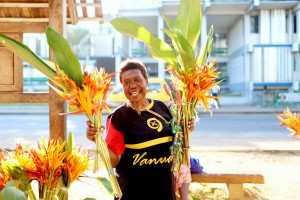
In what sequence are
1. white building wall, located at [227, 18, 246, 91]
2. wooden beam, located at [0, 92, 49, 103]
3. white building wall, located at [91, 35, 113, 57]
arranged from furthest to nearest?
white building wall, located at [91, 35, 113, 57] < white building wall, located at [227, 18, 246, 91] < wooden beam, located at [0, 92, 49, 103]

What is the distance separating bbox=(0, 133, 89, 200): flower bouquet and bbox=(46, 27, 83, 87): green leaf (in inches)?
16.4

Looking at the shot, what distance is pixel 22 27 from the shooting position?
2889 millimetres

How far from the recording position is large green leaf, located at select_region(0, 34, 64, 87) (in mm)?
1692

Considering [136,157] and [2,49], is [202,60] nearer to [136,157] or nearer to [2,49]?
[136,157]

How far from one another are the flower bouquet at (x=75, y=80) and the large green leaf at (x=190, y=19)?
63cm

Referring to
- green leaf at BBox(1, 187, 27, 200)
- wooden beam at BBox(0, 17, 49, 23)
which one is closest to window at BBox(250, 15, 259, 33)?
wooden beam at BBox(0, 17, 49, 23)

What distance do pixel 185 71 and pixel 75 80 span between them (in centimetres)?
71

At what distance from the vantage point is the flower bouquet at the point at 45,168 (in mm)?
1825

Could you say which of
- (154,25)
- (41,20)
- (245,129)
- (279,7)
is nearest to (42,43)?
(154,25)

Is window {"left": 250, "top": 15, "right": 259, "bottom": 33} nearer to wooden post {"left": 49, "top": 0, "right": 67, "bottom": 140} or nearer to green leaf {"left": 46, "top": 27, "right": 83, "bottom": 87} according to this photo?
wooden post {"left": 49, "top": 0, "right": 67, "bottom": 140}

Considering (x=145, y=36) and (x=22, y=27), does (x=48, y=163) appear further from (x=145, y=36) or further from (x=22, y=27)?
(x=22, y=27)

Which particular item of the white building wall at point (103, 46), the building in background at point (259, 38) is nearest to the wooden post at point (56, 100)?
the building in background at point (259, 38)

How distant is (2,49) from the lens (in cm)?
290

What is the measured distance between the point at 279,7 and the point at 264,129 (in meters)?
12.8
